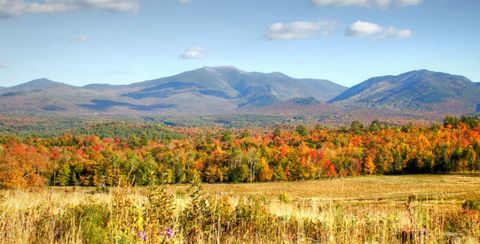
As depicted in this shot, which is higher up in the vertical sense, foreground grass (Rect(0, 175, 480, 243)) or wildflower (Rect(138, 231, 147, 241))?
wildflower (Rect(138, 231, 147, 241))

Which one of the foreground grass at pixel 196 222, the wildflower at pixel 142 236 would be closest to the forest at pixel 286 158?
the foreground grass at pixel 196 222

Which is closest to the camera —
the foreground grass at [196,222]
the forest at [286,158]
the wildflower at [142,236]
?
the wildflower at [142,236]

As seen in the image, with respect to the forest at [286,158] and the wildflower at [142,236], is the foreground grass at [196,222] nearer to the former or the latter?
the wildflower at [142,236]

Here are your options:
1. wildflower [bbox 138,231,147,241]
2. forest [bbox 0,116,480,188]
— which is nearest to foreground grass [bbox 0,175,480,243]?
wildflower [bbox 138,231,147,241]

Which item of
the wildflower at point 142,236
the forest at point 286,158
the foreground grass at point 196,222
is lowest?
the forest at point 286,158

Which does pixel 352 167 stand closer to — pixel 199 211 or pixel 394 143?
pixel 394 143

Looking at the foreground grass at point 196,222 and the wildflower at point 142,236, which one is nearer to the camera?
the wildflower at point 142,236

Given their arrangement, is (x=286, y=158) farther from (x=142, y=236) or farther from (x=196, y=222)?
(x=142, y=236)

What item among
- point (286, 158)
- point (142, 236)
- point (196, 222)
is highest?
point (142, 236)

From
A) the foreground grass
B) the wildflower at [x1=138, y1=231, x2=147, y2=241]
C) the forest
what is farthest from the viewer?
the forest

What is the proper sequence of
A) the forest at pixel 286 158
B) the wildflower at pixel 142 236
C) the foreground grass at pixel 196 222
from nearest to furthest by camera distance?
the wildflower at pixel 142 236 → the foreground grass at pixel 196 222 → the forest at pixel 286 158

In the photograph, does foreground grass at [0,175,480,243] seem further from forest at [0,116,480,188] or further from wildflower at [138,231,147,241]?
forest at [0,116,480,188]

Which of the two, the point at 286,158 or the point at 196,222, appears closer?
the point at 196,222

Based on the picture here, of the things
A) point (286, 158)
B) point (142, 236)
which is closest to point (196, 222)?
point (142, 236)
